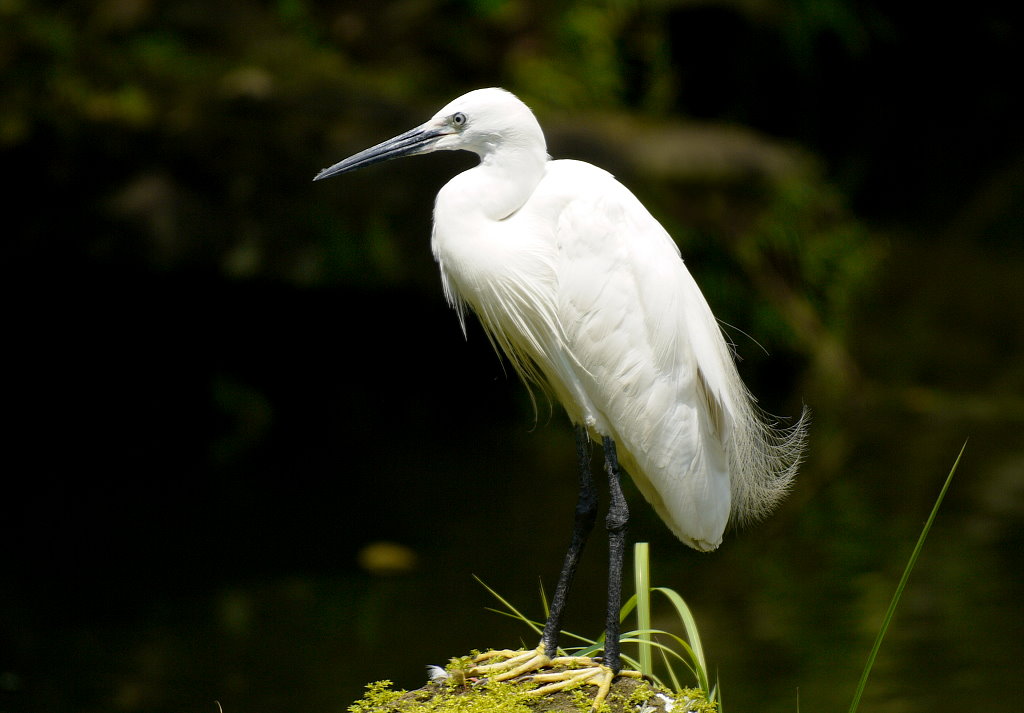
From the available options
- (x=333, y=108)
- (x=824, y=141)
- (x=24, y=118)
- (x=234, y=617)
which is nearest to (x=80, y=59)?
(x=24, y=118)

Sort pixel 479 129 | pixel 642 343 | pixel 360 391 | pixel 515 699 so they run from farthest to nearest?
pixel 360 391, pixel 642 343, pixel 479 129, pixel 515 699

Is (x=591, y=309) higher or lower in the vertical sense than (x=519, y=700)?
higher

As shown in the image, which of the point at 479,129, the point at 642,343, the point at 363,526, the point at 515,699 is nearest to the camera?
the point at 515,699

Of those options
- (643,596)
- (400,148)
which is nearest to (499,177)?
(400,148)

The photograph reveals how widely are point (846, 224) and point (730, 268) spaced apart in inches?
36.8

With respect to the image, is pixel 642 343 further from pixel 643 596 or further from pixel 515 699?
pixel 515 699

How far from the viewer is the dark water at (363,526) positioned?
4035 mm

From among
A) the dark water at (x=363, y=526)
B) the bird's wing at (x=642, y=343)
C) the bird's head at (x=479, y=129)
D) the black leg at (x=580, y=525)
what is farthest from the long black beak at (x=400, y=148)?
the dark water at (x=363, y=526)

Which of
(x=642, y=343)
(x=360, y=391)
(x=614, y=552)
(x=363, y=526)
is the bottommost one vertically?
(x=363, y=526)

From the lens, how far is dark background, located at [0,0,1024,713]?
4.21 m

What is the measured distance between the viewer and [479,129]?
214cm

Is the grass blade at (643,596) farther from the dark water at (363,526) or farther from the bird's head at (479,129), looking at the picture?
the dark water at (363,526)

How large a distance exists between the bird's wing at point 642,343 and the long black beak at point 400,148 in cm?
25

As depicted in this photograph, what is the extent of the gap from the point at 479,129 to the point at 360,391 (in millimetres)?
4944
